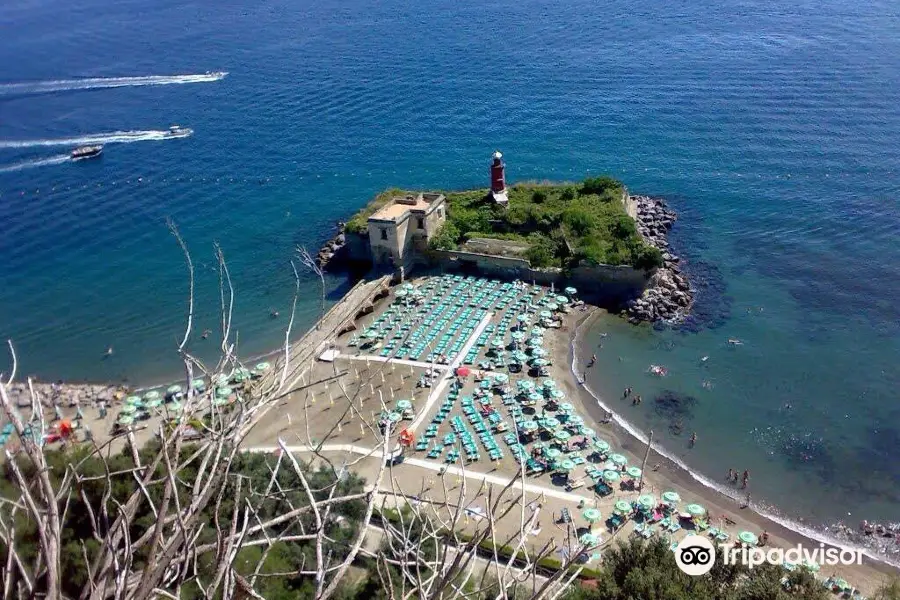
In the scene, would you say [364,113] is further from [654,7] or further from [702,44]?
[654,7]

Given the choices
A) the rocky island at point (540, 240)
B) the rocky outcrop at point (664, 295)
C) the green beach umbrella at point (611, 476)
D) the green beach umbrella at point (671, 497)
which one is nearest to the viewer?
the green beach umbrella at point (671, 497)

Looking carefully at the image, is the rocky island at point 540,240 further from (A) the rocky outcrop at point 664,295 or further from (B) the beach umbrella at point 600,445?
(B) the beach umbrella at point 600,445

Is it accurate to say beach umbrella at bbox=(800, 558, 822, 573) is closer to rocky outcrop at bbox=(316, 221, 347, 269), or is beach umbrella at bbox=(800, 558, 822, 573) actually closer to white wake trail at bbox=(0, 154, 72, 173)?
rocky outcrop at bbox=(316, 221, 347, 269)

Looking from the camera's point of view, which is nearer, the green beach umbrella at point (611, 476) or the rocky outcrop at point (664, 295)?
the green beach umbrella at point (611, 476)

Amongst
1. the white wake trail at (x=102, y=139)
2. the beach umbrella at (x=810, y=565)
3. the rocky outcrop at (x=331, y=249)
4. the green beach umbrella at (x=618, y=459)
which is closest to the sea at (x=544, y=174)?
the white wake trail at (x=102, y=139)

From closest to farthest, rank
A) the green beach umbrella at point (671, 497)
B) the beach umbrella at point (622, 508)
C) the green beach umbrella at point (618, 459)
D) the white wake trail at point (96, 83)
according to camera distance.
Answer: the beach umbrella at point (622, 508) < the green beach umbrella at point (671, 497) < the green beach umbrella at point (618, 459) < the white wake trail at point (96, 83)

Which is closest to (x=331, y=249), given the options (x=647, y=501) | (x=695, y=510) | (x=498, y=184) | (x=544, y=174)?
(x=498, y=184)

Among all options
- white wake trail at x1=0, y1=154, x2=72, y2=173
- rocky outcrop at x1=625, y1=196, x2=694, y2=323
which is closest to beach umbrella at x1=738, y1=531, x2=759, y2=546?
rocky outcrop at x1=625, y1=196, x2=694, y2=323
